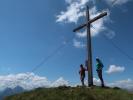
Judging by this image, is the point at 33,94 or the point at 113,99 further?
the point at 33,94

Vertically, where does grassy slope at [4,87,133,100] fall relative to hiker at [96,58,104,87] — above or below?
below

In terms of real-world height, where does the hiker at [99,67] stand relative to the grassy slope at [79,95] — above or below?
above

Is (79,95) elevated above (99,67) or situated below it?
below

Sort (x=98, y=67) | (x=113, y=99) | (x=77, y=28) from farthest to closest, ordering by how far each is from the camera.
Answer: (x=77, y=28) → (x=98, y=67) → (x=113, y=99)

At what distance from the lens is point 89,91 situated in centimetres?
2041

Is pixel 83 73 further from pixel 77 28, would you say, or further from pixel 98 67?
pixel 77 28

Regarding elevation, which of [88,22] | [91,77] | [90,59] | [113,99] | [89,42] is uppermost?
[88,22]

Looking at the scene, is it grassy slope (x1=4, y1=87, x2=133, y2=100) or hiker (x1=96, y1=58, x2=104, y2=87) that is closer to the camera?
grassy slope (x1=4, y1=87, x2=133, y2=100)

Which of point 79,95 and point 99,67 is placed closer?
point 79,95

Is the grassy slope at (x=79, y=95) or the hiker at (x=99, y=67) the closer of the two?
the grassy slope at (x=79, y=95)

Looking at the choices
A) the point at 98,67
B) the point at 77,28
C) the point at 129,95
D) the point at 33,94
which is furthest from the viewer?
the point at 77,28

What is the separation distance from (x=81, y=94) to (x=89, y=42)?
22.8 feet

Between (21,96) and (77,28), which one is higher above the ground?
(77,28)

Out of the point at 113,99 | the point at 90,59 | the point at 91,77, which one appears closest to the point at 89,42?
the point at 90,59
